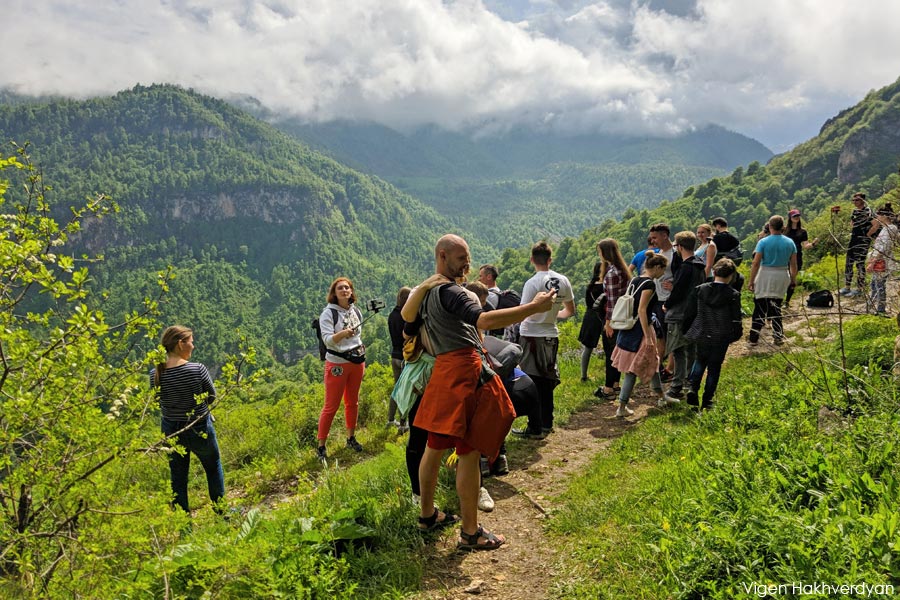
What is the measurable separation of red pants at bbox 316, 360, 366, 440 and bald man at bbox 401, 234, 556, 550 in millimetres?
3245

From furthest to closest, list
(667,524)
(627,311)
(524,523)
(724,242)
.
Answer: (724,242), (627,311), (524,523), (667,524)

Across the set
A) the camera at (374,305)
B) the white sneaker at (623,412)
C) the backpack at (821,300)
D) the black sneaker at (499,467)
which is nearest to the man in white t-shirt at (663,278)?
the white sneaker at (623,412)

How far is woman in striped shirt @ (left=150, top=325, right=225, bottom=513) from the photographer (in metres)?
4.92

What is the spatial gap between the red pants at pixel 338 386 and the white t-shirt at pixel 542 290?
229cm

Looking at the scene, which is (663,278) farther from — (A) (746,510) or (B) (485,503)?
(A) (746,510)

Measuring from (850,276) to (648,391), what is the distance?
6.22 meters

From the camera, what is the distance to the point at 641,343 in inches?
253

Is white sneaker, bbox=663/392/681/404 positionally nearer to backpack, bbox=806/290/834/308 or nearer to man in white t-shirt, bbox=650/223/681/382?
man in white t-shirt, bbox=650/223/681/382

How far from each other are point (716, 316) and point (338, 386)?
15.3 ft

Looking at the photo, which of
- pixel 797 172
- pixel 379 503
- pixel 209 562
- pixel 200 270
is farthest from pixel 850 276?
pixel 200 270

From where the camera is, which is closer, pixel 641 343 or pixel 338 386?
pixel 641 343

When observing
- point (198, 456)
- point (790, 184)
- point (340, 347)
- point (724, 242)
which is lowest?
point (198, 456)

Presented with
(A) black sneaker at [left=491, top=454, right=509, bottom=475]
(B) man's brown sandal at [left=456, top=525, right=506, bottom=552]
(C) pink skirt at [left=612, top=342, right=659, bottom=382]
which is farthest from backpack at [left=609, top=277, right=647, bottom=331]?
(B) man's brown sandal at [left=456, top=525, right=506, bottom=552]

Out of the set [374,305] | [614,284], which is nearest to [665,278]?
[614,284]
